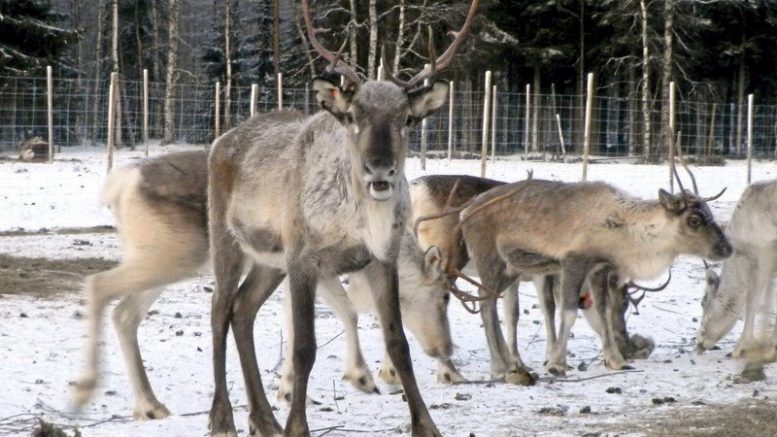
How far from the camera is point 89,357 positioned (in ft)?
22.9

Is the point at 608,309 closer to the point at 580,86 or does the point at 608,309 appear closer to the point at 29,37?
the point at 29,37

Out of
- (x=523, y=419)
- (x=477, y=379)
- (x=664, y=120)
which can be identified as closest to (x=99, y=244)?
(x=477, y=379)

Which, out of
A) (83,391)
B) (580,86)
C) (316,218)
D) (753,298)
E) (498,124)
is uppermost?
(580,86)

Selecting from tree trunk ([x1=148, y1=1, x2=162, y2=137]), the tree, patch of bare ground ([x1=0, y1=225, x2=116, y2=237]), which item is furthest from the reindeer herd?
tree trunk ([x1=148, y1=1, x2=162, y2=137])

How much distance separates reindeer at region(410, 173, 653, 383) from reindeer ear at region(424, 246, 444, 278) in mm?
1188

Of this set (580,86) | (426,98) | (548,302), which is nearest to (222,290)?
(426,98)

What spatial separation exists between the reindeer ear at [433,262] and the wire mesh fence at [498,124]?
2292 centimetres

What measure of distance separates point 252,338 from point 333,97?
162 centimetres

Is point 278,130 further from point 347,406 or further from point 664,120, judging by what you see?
point 664,120

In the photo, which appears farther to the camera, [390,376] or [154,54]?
[154,54]

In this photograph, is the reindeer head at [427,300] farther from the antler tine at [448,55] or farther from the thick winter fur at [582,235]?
the antler tine at [448,55]

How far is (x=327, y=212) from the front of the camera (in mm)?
5695

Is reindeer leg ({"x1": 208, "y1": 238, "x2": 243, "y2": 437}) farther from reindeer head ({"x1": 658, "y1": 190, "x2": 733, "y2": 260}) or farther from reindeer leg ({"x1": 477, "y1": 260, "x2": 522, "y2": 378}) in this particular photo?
reindeer head ({"x1": 658, "y1": 190, "x2": 733, "y2": 260})

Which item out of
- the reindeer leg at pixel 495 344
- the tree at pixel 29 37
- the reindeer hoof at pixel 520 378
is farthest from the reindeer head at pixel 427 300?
the tree at pixel 29 37
